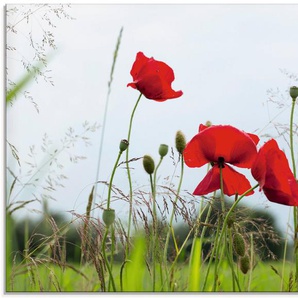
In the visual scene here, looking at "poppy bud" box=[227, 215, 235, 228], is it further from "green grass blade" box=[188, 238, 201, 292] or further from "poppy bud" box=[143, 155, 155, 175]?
"poppy bud" box=[143, 155, 155, 175]

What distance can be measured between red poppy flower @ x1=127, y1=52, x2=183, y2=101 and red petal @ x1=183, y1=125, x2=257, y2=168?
201 millimetres

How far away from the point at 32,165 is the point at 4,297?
12.3 inches

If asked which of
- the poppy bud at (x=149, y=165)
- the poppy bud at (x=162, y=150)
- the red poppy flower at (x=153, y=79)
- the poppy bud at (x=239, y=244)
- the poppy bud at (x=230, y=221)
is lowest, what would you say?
the poppy bud at (x=239, y=244)

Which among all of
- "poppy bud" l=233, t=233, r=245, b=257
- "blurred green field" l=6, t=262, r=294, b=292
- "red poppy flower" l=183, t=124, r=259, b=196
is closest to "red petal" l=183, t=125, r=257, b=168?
"red poppy flower" l=183, t=124, r=259, b=196

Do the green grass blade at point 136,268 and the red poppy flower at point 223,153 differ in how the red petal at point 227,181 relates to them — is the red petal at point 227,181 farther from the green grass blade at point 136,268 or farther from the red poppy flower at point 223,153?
the green grass blade at point 136,268

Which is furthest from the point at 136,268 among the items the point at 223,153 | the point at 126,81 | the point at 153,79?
the point at 126,81

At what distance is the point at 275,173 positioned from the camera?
0.88 metres

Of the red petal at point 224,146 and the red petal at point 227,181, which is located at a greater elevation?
the red petal at point 224,146

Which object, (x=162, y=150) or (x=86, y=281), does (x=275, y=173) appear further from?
(x=86, y=281)

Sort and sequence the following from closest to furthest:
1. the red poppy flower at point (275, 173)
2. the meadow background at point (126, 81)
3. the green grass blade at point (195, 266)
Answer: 1. the red poppy flower at point (275, 173)
2. the green grass blade at point (195, 266)
3. the meadow background at point (126, 81)

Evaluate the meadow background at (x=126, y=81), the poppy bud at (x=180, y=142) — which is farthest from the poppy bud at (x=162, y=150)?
the meadow background at (x=126, y=81)

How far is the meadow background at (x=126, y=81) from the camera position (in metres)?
1.32

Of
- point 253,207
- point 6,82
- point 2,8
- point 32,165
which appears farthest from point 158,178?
point 2,8

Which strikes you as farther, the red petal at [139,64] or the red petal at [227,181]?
the red petal at [139,64]
